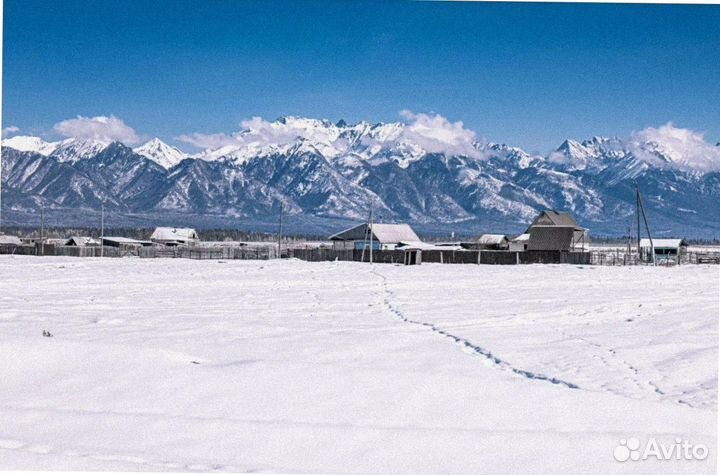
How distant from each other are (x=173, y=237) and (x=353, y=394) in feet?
404

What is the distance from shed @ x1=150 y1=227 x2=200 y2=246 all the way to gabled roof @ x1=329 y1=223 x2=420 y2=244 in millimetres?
39942

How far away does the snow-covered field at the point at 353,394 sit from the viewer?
677 centimetres

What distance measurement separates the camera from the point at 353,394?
27.7 ft

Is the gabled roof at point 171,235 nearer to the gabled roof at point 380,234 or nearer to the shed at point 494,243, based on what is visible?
the gabled roof at point 380,234

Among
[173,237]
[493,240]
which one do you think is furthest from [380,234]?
[173,237]

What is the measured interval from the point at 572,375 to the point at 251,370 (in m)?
3.95

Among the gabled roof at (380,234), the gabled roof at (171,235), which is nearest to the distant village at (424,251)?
the gabled roof at (380,234)

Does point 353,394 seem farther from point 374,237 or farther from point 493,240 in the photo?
point 493,240

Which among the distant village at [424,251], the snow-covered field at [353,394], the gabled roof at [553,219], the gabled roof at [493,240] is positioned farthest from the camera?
the gabled roof at [493,240]

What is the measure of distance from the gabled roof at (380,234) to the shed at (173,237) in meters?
39.9

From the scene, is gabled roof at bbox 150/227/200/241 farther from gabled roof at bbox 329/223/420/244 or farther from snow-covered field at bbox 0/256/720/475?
snow-covered field at bbox 0/256/720/475

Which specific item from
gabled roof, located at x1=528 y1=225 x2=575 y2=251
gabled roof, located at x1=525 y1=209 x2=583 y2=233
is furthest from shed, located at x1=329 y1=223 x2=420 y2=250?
gabled roof, located at x1=528 y1=225 x2=575 y2=251

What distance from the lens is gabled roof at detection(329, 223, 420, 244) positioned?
9350cm

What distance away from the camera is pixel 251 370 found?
9141mm
